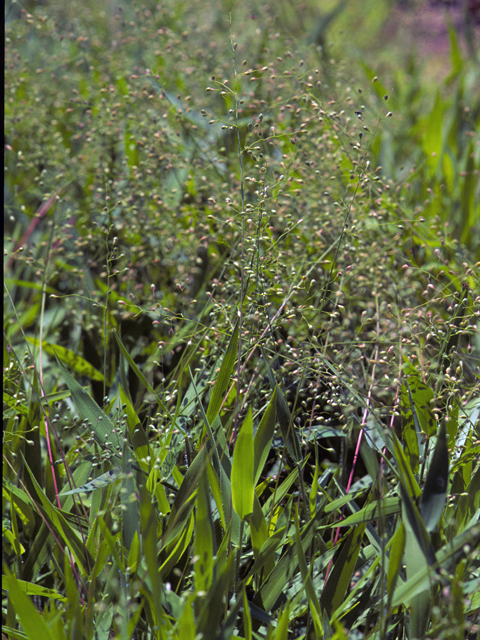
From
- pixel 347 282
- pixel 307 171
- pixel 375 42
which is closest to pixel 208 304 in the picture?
pixel 347 282

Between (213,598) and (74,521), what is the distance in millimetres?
281

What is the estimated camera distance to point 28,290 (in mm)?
1304

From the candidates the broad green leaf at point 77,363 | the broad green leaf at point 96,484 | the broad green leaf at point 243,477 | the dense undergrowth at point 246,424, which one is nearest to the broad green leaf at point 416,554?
the dense undergrowth at point 246,424

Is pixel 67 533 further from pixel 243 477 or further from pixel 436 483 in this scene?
pixel 436 483

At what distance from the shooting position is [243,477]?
23.5 inches

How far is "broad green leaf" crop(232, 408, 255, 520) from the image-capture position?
→ 59 centimetres

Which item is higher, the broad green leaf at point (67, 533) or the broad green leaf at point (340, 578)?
the broad green leaf at point (67, 533)

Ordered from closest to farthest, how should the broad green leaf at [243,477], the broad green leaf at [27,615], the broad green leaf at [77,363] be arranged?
1. the broad green leaf at [27,615]
2. the broad green leaf at [243,477]
3. the broad green leaf at [77,363]

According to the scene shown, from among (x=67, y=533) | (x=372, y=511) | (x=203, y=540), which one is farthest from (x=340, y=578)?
(x=67, y=533)

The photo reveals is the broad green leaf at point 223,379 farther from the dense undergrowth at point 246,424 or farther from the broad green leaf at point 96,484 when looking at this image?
the broad green leaf at point 96,484

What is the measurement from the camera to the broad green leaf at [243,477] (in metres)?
0.59

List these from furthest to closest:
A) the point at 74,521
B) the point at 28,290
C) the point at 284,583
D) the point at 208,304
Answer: the point at 28,290 < the point at 208,304 < the point at 74,521 < the point at 284,583

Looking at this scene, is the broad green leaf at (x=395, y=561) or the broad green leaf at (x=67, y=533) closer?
the broad green leaf at (x=395, y=561)

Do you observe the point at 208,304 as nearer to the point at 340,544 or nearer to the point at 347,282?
the point at 347,282
